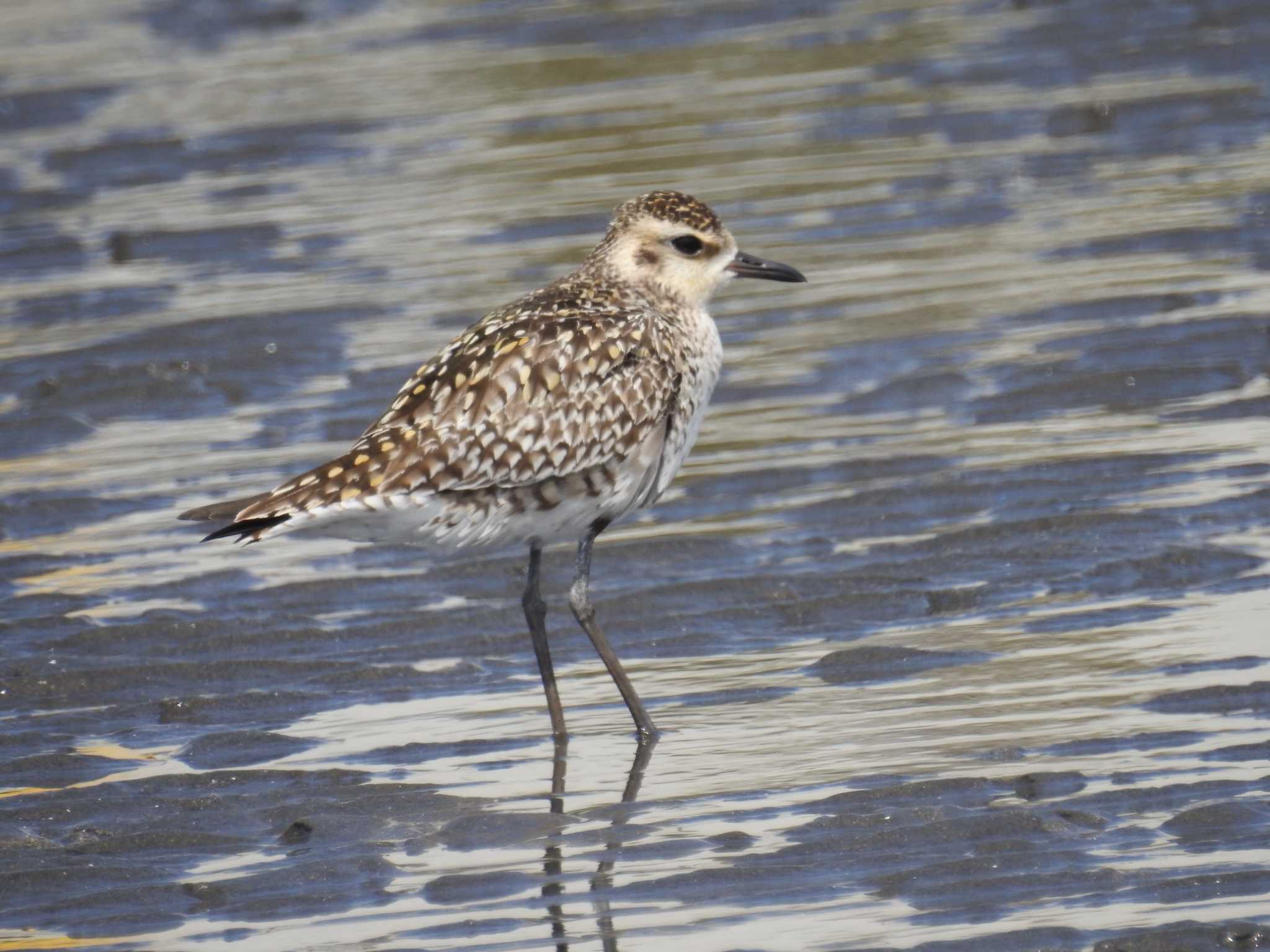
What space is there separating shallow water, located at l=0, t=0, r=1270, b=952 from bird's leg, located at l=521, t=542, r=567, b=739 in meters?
0.12

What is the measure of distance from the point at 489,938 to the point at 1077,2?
1561 centimetres

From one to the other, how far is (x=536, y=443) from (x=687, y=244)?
1.19m

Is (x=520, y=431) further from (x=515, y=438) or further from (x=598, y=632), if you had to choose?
(x=598, y=632)

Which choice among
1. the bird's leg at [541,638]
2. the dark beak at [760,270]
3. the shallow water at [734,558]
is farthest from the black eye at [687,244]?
the shallow water at [734,558]

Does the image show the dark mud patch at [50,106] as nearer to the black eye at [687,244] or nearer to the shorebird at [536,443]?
the black eye at [687,244]

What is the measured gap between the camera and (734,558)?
9680 mm

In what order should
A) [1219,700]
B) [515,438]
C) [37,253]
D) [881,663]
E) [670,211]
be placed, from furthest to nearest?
[37,253], [670,211], [881,663], [515,438], [1219,700]

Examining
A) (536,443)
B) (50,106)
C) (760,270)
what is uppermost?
(50,106)

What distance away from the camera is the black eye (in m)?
8.66

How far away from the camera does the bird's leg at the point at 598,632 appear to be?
790 cm

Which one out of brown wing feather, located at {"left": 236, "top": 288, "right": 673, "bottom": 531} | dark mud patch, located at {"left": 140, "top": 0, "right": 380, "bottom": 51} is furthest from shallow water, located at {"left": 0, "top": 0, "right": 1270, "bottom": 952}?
dark mud patch, located at {"left": 140, "top": 0, "right": 380, "bottom": 51}

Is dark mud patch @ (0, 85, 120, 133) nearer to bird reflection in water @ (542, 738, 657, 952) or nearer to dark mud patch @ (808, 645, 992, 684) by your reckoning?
dark mud patch @ (808, 645, 992, 684)

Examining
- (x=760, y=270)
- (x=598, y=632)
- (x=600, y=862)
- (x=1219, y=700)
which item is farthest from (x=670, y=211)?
(x=600, y=862)

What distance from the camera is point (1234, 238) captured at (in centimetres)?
1324
